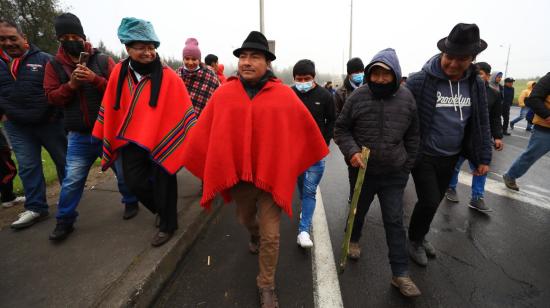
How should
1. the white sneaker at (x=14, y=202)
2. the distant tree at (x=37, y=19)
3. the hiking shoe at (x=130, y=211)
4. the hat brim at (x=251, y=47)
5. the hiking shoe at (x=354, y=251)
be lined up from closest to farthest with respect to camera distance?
the hat brim at (x=251, y=47), the hiking shoe at (x=354, y=251), the hiking shoe at (x=130, y=211), the white sneaker at (x=14, y=202), the distant tree at (x=37, y=19)

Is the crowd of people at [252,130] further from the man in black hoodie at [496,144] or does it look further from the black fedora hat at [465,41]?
the man in black hoodie at [496,144]

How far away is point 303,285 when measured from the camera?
2463 mm

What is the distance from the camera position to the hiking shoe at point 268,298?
2.19 metres

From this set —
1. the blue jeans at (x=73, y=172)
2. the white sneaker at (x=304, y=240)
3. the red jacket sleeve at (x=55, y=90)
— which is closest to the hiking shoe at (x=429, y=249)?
the white sneaker at (x=304, y=240)

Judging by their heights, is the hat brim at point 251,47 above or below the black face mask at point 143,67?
above

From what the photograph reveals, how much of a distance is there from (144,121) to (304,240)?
2.01 metres

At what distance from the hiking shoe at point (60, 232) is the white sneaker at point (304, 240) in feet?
8.12

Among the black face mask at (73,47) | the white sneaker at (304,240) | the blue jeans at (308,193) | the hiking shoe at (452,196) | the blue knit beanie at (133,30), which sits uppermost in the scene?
the blue knit beanie at (133,30)

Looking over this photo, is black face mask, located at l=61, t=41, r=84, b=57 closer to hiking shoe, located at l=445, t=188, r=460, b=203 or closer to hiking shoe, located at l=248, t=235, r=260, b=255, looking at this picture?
hiking shoe, located at l=248, t=235, r=260, b=255

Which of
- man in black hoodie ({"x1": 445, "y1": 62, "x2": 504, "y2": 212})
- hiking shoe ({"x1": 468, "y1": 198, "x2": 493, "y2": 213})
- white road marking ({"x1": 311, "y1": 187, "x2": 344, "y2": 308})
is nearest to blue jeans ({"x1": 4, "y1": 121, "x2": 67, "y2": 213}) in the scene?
white road marking ({"x1": 311, "y1": 187, "x2": 344, "y2": 308})

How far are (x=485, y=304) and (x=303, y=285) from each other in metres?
1.45

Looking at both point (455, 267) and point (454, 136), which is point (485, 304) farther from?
point (454, 136)

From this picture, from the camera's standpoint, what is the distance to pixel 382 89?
2311mm

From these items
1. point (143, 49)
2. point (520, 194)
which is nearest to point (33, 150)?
point (143, 49)
